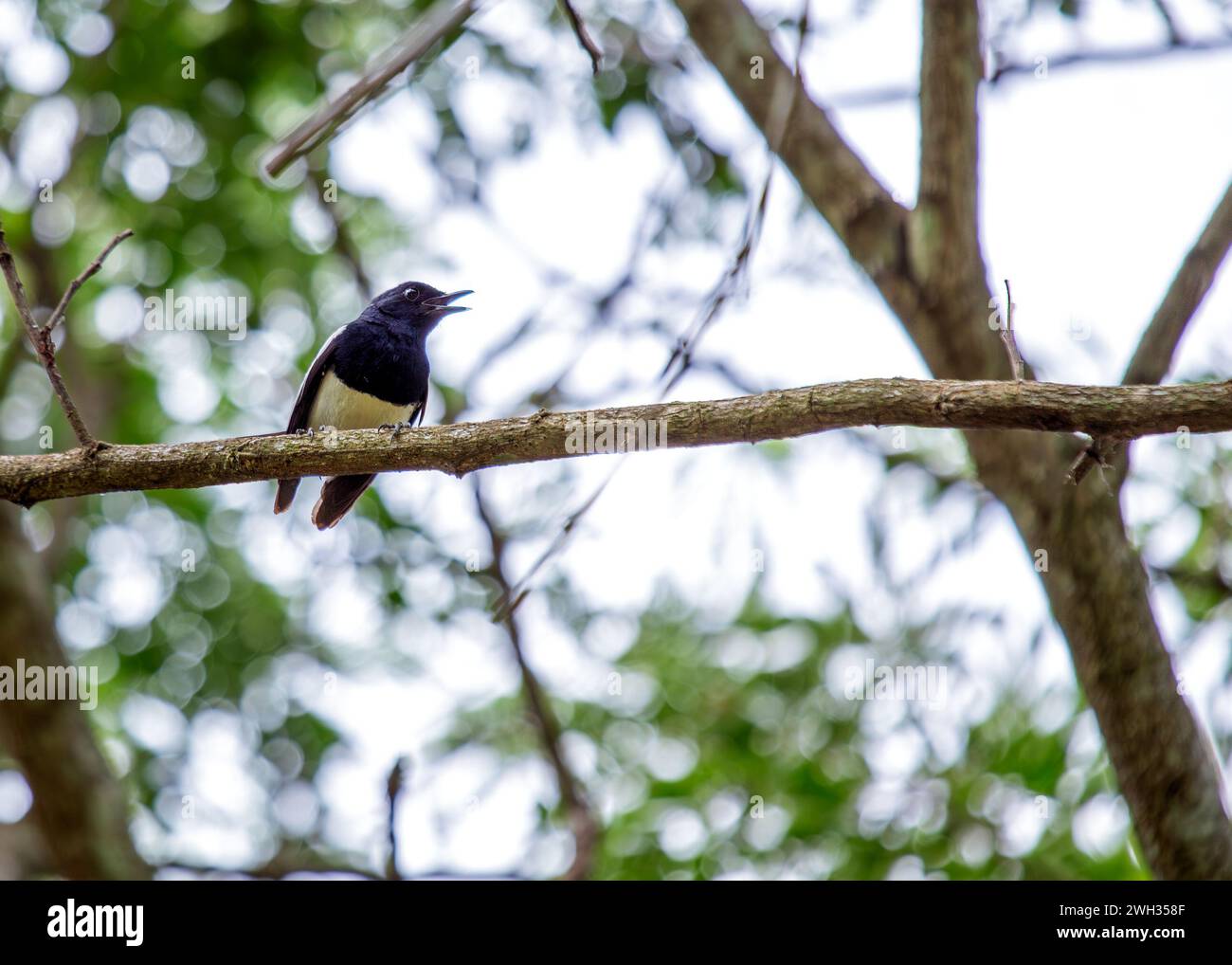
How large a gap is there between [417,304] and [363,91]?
316 centimetres

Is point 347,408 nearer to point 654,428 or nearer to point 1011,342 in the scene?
point 654,428


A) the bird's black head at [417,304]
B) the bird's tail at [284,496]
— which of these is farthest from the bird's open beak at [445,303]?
the bird's tail at [284,496]

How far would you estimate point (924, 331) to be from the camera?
15.1ft

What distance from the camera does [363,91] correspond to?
9.25 ft

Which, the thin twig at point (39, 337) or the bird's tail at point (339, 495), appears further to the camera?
the bird's tail at point (339, 495)

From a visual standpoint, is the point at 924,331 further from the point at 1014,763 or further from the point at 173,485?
the point at 173,485

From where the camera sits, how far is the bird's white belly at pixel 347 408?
5.49 m

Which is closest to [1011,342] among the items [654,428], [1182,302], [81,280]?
[654,428]

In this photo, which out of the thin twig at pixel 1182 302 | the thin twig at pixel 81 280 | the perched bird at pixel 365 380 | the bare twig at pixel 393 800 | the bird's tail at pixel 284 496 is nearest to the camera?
the bare twig at pixel 393 800

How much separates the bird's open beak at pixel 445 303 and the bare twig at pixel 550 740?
92 cm

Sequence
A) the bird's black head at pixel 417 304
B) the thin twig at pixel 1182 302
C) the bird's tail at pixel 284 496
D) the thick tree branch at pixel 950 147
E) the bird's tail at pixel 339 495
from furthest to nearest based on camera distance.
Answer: the bird's black head at pixel 417 304 < the bird's tail at pixel 284 496 < the bird's tail at pixel 339 495 < the thick tree branch at pixel 950 147 < the thin twig at pixel 1182 302

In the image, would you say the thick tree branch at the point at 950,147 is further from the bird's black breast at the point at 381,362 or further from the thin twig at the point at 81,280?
the thin twig at the point at 81,280
